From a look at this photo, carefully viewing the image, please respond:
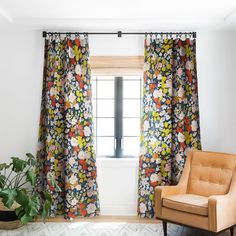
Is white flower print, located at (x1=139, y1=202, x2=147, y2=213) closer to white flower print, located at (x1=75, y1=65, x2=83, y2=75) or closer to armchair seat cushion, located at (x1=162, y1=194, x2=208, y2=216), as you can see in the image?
armchair seat cushion, located at (x1=162, y1=194, x2=208, y2=216)

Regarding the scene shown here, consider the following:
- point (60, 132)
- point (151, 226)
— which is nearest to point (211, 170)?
point (151, 226)

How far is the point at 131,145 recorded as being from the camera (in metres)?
4.42

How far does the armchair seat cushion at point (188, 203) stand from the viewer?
3.12m

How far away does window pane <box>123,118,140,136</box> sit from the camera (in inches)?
173

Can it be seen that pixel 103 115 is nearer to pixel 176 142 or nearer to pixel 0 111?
pixel 176 142

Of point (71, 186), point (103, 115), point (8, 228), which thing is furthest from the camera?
point (103, 115)

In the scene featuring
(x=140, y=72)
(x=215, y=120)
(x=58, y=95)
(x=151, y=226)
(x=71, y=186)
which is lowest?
(x=151, y=226)

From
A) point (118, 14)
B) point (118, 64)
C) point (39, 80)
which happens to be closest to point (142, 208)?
point (118, 64)

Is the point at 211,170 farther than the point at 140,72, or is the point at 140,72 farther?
the point at 140,72

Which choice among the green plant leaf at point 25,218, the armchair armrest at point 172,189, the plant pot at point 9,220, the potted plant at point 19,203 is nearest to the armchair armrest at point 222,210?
the armchair armrest at point 172,189

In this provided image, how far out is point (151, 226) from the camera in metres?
3.76

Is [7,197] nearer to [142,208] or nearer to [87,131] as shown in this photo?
[87,131]

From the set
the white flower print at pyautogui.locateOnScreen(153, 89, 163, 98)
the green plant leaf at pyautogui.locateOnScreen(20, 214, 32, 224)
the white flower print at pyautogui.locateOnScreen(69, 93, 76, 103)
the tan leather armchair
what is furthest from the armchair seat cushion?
the white flower print at pyautogui.locateOnScreen(69, 93, 76, 103)

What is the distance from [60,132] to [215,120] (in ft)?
6.52
